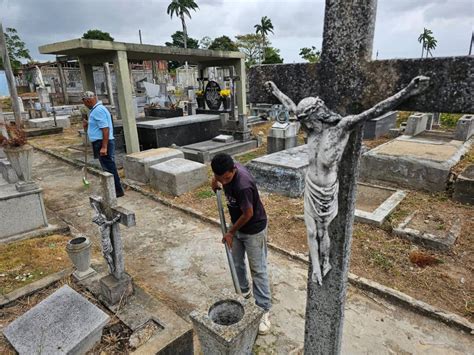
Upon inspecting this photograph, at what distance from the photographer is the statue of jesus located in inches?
54.2

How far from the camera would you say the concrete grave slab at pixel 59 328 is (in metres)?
2.09

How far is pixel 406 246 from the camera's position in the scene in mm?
4082

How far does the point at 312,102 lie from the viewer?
4.65 ft

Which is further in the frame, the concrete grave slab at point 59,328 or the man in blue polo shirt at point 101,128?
the man in blue polo shirt at point 101,128

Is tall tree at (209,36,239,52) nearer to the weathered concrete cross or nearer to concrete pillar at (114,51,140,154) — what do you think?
concrete pillar at (114,51,140,154)

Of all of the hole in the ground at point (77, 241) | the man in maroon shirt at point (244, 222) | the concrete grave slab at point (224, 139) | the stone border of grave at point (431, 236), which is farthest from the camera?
the concrete grave slab at point (224, 139)

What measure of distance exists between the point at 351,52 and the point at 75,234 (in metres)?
4.43

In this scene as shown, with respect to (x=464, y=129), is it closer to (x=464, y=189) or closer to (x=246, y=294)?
(x=464, y=189)

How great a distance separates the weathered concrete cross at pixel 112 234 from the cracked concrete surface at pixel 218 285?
2.12ft

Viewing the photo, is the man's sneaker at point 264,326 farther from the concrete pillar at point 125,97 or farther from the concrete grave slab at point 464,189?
the concrete pillar at point 125,97

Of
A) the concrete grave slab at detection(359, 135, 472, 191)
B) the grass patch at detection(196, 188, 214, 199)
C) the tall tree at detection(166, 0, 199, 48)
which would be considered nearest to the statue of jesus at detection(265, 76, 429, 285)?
the grass patch at detection(196, 188, 214, 199)

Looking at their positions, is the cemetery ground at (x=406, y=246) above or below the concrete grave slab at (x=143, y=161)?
below

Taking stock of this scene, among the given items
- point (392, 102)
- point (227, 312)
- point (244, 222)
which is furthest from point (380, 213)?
point (392, 102)

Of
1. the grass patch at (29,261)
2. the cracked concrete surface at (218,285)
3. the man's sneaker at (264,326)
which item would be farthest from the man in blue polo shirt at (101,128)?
the man's sneaker at (264,326)
